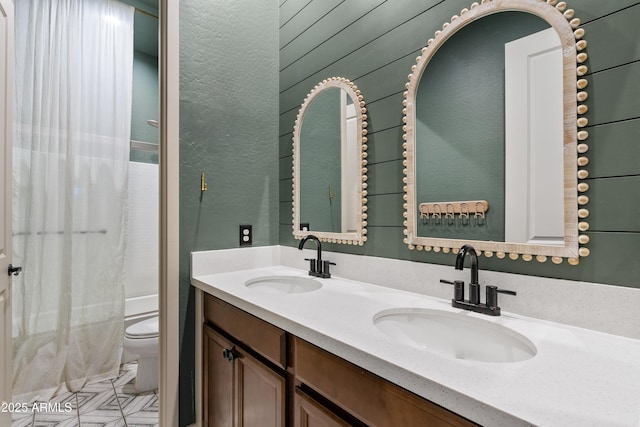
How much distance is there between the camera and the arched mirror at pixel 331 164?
1409 millimetres

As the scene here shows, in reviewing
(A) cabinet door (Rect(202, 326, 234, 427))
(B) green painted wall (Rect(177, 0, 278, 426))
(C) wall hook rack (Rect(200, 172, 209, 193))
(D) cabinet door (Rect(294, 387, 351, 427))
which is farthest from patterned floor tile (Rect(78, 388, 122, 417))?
(D) cabinet door (Rect(294, 387, 351, 427))

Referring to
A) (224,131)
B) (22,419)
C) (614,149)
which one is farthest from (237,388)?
(22,419)

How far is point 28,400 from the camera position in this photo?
185 cm

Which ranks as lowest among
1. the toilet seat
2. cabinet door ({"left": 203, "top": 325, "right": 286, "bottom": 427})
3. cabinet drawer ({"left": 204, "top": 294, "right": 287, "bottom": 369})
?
the toilet seat

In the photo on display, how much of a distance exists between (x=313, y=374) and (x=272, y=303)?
29 centimetres

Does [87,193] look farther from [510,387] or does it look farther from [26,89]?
[510,387]

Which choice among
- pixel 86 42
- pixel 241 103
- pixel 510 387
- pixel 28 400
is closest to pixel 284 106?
pixel 241 103

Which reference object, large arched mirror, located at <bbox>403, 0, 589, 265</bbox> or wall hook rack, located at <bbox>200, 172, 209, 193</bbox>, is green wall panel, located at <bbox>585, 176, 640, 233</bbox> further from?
wall hook rack, located at <bbox>200, 172, 209, 193</bbox>

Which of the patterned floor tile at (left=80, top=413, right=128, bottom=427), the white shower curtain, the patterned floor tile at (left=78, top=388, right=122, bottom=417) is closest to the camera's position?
the patterned floor tile at (left=80, top=413, right=128, bottom=427)

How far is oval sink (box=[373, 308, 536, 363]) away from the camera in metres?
0.82

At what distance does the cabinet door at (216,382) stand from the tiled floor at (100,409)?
52 cm

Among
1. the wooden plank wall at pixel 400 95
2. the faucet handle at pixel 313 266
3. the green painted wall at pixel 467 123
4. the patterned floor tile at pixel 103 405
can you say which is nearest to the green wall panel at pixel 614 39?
the wooden plank wall at pixel 400 95

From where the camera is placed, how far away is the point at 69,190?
6.78 feet

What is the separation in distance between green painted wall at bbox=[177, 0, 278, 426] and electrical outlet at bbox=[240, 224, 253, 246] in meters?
0.03
